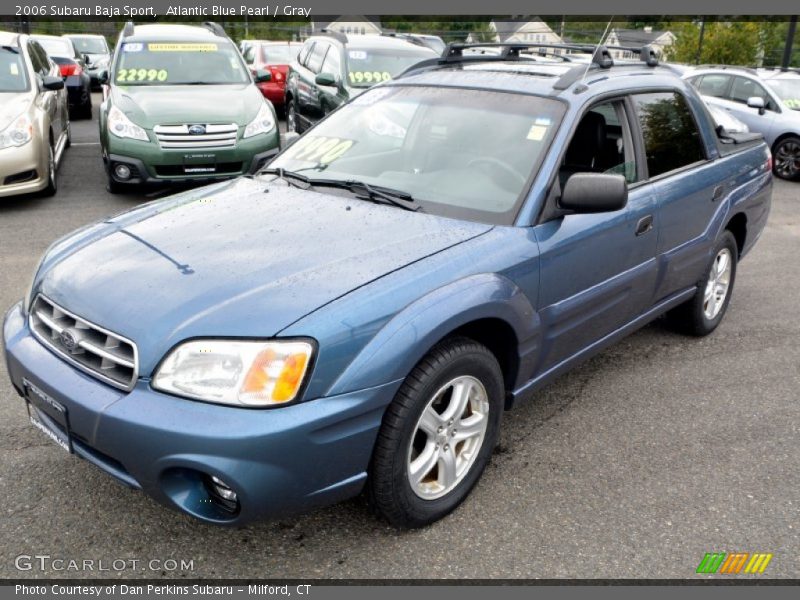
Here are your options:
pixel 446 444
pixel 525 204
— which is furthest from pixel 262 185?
pixel 446 444

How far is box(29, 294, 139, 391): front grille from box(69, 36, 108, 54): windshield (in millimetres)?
20929

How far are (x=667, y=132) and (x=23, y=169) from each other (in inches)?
237

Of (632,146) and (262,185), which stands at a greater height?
(632,146)

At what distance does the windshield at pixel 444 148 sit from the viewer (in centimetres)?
322

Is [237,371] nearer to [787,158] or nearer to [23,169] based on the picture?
[23,169]

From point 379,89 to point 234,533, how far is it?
2444 millimetres

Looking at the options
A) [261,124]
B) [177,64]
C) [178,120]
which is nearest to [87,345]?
[178,120]

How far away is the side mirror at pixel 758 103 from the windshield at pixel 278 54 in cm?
879

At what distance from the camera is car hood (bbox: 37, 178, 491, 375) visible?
2410mm

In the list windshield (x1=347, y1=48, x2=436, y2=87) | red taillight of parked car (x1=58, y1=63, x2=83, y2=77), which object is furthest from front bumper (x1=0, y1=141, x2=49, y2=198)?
red taillight of parked car (x1=58, y1=63, x2=83, y2=77)

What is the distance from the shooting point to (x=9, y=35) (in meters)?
8.45

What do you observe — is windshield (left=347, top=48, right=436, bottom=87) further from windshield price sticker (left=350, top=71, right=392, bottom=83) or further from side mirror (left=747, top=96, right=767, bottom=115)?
side mirror (left=747, top=96, right=767, bottom=115)

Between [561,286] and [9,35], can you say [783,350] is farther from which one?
[9,35]

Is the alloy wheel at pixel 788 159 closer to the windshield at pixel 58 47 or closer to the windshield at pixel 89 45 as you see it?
the windshield at pixel 58 47
